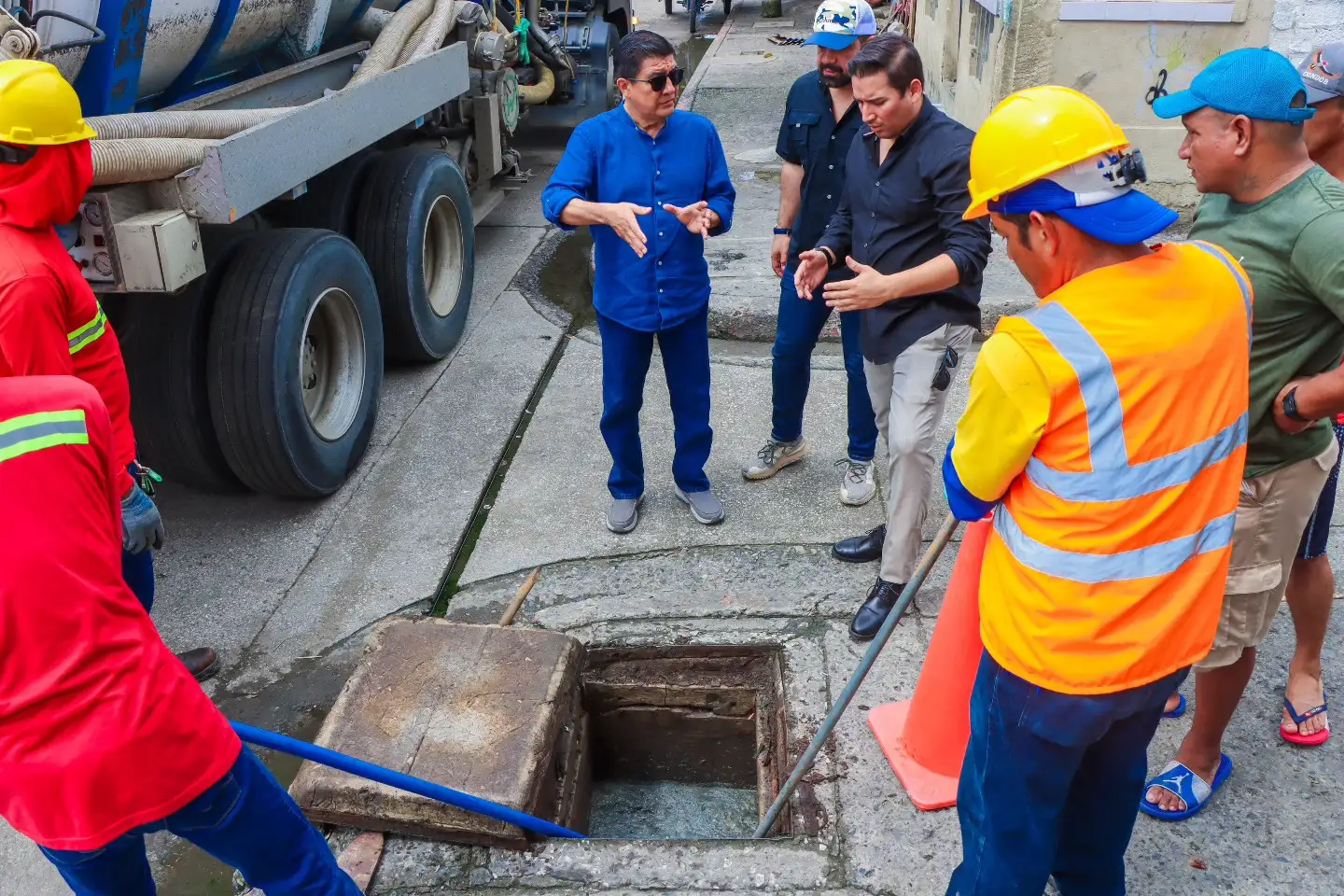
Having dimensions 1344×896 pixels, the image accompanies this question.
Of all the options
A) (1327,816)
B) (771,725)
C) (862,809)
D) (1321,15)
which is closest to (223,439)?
(771,725)

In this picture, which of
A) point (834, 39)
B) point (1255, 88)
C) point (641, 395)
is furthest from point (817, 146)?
point (1255, 88)

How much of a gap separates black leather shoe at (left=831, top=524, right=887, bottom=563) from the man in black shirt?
375 millimetres

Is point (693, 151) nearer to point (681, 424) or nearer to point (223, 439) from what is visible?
point (681, 424)

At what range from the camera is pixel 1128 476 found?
6.02 feet

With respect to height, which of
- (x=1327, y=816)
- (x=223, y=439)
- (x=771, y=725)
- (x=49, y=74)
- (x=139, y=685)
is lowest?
(x=771, y=725)

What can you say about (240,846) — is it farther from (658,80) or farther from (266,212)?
(266,212)

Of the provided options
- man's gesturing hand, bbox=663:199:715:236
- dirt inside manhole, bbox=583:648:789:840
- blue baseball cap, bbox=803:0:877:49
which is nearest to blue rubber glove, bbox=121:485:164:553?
dirt inside manhole, bbox=583:648:789:840

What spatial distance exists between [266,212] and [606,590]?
2684 millimetres

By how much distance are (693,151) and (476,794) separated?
2.25 m

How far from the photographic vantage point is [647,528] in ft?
14.2

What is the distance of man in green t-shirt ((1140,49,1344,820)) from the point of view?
Result: 2.30 metres

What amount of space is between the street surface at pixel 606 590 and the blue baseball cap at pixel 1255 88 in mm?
1682

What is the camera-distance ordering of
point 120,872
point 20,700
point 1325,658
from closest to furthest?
point 20,700 < point 120,872 < point 1325,658

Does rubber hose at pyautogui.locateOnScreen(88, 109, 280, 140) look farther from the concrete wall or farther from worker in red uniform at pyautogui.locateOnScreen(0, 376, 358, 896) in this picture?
the concrete wall
